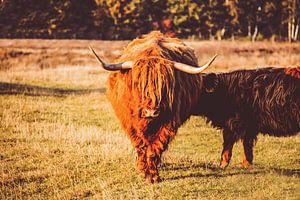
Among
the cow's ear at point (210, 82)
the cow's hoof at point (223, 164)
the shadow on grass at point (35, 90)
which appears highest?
the cow's ear at point (210, 82)

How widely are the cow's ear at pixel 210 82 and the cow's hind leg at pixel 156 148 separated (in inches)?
78.4

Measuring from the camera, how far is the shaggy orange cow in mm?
5969

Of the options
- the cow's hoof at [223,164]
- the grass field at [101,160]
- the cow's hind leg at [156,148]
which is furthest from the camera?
the cow's hoof at [223,164]

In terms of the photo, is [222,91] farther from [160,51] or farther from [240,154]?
[160,51]

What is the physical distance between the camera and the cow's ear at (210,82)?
8.03 metres

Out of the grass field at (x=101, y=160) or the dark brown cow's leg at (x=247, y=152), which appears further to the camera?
the dark brown cow's leg at (x=247, y=152)

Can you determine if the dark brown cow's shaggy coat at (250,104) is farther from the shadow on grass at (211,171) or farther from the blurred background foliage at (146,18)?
the blurred background foliage at (146,18)

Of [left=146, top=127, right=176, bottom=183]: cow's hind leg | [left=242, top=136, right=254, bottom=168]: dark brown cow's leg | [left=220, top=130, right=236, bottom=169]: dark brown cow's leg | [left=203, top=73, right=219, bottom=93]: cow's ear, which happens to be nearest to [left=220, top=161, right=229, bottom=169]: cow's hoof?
[left=220, top=130, right=236, bottom=169]: dark brown cow's leg

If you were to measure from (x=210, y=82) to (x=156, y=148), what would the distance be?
91.0 inches

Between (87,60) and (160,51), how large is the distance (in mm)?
21771

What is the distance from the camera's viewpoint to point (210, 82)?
8.11m

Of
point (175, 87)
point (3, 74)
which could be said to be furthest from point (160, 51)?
point (3, 74)

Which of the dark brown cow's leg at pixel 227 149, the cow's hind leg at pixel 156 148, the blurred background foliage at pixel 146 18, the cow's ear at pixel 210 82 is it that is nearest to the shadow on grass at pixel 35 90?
the cow's ear at pixel 210 82

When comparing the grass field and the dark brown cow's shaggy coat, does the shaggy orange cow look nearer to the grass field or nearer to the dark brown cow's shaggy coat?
the grass field
